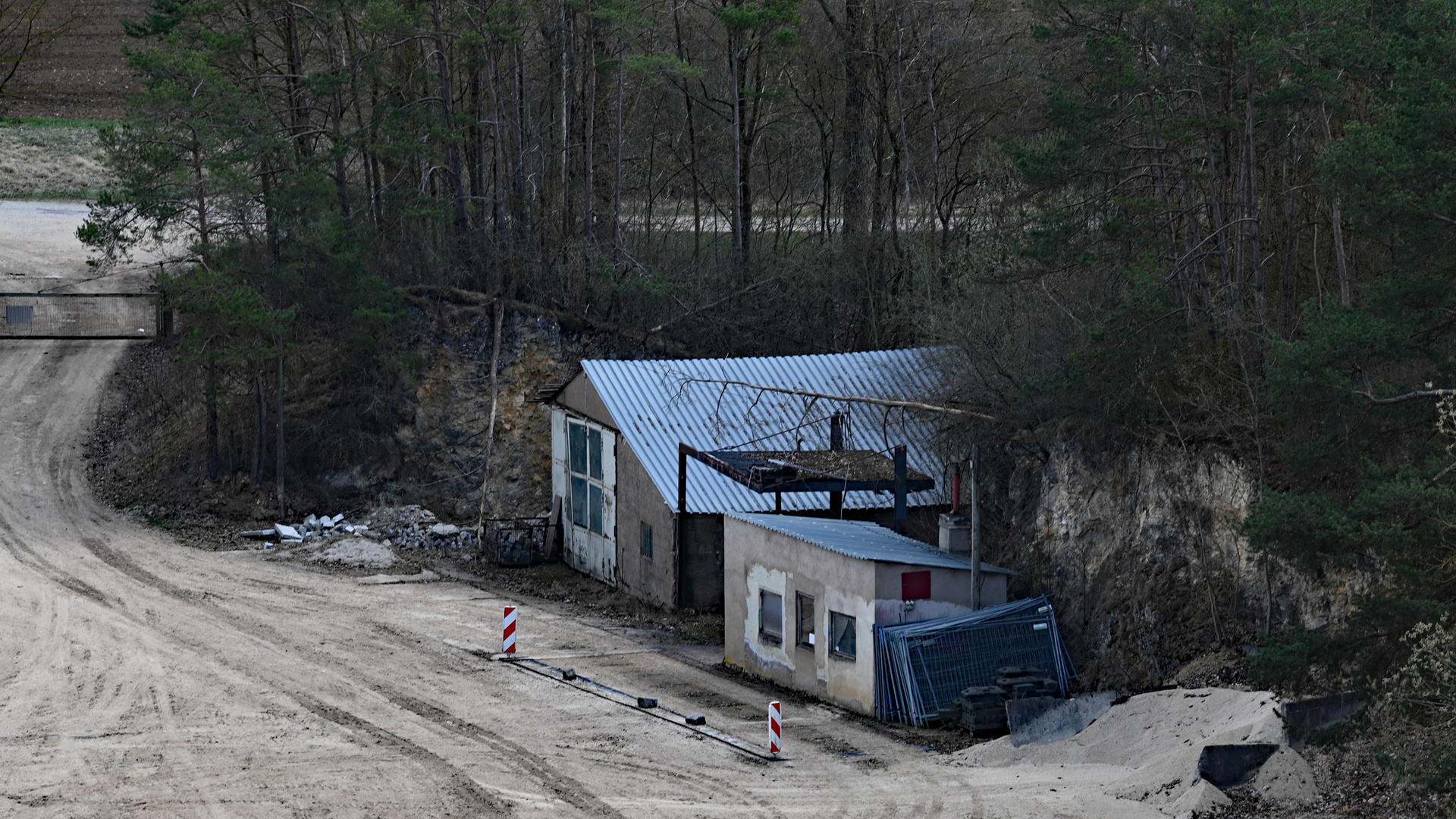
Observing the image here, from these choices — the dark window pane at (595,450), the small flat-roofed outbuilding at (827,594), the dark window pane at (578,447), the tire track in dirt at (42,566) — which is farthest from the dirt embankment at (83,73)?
the small flat-roofed outbuilding at (827,594)

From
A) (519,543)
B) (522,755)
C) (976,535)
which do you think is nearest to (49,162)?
(519,543)

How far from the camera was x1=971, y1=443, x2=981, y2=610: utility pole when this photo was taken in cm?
2161

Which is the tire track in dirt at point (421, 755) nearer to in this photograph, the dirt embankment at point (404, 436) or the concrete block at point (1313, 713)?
the concrete block at point (1313, 713)

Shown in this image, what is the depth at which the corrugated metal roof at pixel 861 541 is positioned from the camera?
21.8 metres

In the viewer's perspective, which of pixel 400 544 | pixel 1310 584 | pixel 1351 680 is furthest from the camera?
pixel 400 544

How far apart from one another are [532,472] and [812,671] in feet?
53.3

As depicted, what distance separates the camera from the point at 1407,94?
1551cm

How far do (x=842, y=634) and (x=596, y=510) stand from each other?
33.7ft

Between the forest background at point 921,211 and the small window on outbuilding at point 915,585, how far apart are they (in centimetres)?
438

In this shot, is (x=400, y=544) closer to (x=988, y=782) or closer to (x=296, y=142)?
(x=296, y=142)

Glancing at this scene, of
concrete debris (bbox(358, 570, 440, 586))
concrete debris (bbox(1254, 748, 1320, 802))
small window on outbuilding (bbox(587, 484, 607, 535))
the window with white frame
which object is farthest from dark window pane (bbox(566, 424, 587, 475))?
concrete debris (bbox(1254, 748, 1320, 802))

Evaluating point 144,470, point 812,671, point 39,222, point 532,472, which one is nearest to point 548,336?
point 532,472

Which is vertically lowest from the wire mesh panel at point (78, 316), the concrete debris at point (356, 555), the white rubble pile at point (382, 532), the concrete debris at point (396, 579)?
the concrete debris at point (396, 579)

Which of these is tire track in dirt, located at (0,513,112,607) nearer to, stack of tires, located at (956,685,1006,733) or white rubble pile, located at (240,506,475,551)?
white rubble pile, located at (240,506,475,551)
